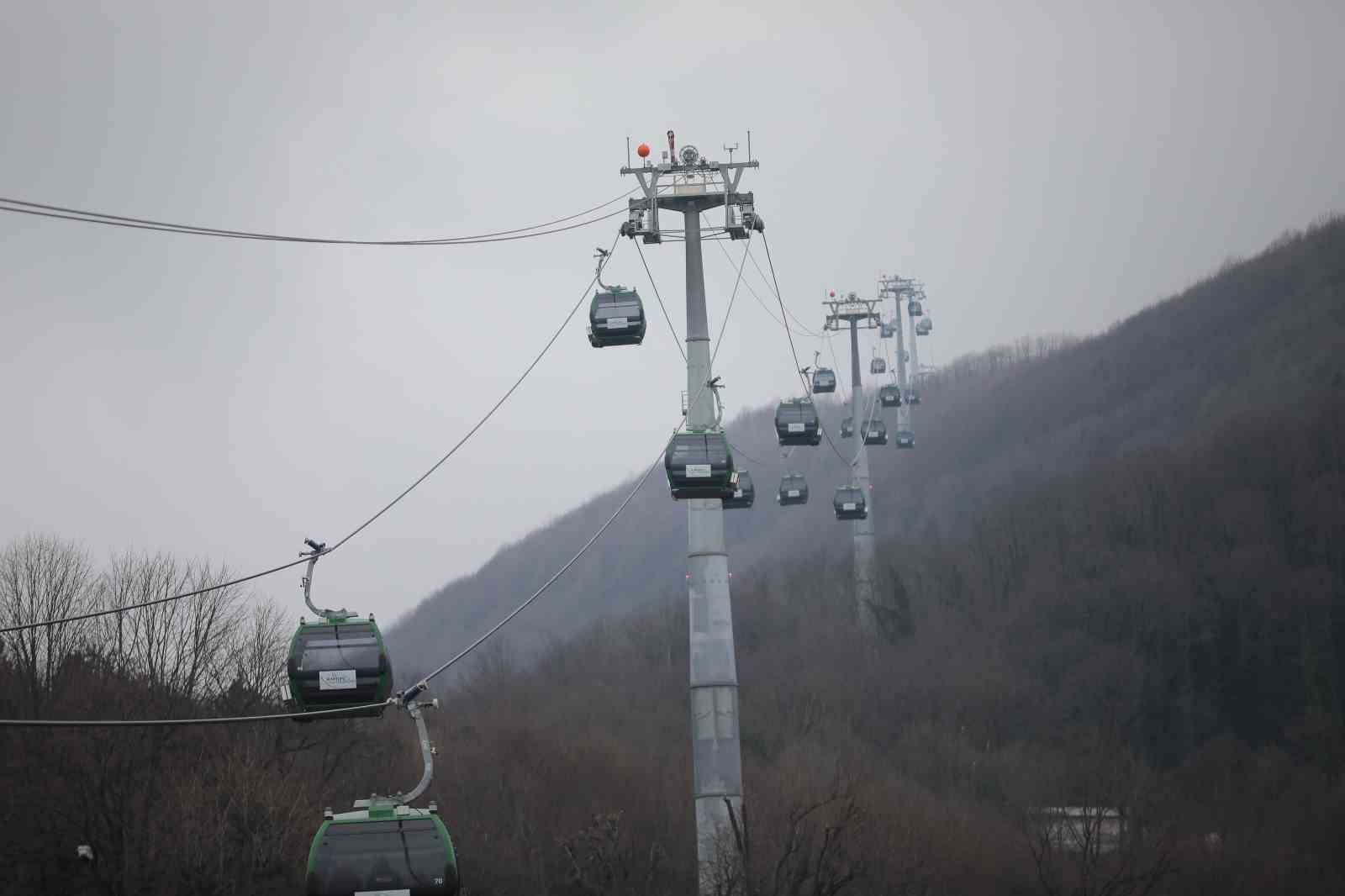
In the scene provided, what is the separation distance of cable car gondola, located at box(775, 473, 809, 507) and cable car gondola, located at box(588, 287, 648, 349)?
837 inches

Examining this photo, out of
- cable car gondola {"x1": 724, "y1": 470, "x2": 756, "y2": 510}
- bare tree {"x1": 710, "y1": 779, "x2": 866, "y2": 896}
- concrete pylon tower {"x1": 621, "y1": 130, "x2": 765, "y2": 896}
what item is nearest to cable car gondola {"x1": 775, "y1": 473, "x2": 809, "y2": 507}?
cable car gondola {"x1": 724, "y1": 470, "x2": 756, "y2": 510}

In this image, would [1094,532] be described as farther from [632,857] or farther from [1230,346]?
[632,857]

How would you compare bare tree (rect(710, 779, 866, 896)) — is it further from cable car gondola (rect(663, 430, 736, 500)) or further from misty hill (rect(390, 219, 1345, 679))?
misty hill (rect(390, 219, 1345, 679))

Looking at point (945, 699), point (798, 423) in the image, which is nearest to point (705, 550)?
point (798, 423)

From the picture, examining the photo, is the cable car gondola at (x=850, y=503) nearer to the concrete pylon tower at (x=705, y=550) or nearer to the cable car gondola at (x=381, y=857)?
the concrete pylon tower at (x=705, y=550)

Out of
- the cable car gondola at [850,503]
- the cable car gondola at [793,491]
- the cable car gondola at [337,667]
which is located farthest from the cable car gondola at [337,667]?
the cable car gondola at [850,503]

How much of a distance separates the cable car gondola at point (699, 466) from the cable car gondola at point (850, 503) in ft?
83.5

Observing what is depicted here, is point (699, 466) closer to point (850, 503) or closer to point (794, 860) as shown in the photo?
point (794, 860)

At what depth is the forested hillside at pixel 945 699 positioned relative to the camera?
44.1 metres

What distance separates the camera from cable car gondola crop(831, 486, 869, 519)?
174 ft

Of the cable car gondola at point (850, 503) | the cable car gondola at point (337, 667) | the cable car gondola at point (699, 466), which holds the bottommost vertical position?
the cable car gondola at point (337, 667)

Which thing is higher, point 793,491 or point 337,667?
point 793,491

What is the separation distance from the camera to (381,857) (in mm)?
20453

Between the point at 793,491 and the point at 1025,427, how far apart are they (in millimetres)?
82921
